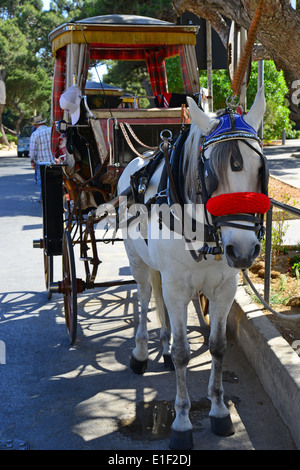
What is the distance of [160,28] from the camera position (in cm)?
633

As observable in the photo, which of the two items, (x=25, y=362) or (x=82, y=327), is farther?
(x=82, y=327)

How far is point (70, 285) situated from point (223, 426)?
2.42 metres

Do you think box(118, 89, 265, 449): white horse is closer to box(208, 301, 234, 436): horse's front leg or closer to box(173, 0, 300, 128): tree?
box(208, 301, 234, 436): horse's front leg

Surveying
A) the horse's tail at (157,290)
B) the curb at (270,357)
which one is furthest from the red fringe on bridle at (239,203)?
the horse's tail at (157,290)

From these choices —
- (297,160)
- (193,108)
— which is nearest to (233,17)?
(193,108)

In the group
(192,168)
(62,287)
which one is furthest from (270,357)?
(62,287)

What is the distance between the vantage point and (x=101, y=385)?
472 cm

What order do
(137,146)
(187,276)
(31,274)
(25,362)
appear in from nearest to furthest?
(187,276) → (25,362) → (137,146) → (31,274)

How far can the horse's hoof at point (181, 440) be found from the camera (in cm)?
366

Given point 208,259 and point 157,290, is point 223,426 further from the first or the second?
point 157,290

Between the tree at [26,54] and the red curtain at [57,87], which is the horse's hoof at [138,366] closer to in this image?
the red curtain at [57,87]

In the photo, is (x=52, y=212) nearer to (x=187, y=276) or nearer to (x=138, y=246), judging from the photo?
(x=138, y=246)

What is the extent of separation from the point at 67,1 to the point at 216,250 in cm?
6016

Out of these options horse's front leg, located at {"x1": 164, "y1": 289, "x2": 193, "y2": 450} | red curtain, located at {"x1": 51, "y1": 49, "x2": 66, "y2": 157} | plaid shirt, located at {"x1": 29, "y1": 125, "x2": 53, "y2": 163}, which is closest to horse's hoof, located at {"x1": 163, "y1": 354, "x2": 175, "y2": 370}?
horse's front leg, located at {"x1": 164, "y1": 289, "x2": 193, "y2": 450}
